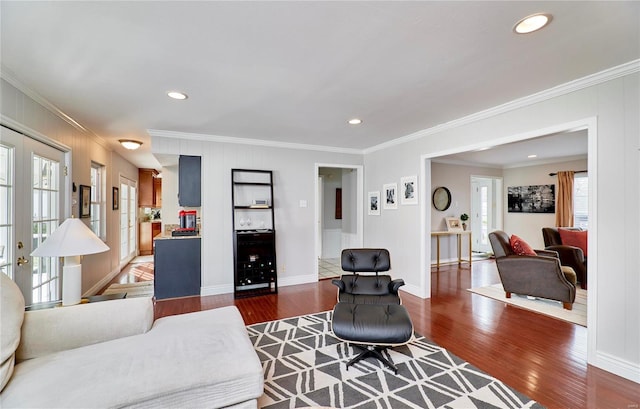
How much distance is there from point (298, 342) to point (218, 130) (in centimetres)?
304

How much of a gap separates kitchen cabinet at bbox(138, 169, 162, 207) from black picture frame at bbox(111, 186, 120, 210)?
2059mm

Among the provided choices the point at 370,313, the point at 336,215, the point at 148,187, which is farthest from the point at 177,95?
the point at 148,187

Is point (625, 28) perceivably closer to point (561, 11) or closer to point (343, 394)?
point (561, 11)

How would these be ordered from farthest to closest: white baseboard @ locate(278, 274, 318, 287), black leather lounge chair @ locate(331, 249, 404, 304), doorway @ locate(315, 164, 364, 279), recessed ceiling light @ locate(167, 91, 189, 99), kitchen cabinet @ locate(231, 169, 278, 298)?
doorway @ locate(315, 164, 364, 279) < white baseboard @ locate(278, 274, 318, 287) < kitchen cabinet @ locate(231, 169, 278, 298) < black leather lounge chair @ locate(331, 249, 404, 304) < recessed ceiling light @ locate(167, 91, 189, 99)

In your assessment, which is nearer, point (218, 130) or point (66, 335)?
point (66, 335)

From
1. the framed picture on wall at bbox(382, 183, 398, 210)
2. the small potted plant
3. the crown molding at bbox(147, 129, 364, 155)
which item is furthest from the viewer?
the small potted plant

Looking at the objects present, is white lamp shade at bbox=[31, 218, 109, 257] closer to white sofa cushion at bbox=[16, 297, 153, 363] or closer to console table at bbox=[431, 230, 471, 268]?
white sofa cushion at bbox=[16, 297, 153, 363]

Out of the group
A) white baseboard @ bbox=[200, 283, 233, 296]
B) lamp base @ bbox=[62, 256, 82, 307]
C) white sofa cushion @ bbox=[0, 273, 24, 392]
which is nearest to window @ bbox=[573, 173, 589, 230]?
white baseboard @ bbox=[200, 283, 233, 296]

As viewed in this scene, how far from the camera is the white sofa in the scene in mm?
1309

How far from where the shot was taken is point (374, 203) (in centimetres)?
518

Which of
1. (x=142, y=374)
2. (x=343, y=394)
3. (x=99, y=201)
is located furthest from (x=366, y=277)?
(x=99, y=201)

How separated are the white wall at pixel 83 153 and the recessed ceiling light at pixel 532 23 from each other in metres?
3.83

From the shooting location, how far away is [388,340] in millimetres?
2164

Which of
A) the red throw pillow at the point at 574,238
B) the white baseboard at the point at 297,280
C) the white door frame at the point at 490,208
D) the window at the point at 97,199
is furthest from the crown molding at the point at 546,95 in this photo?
the window at the point at 97,199
